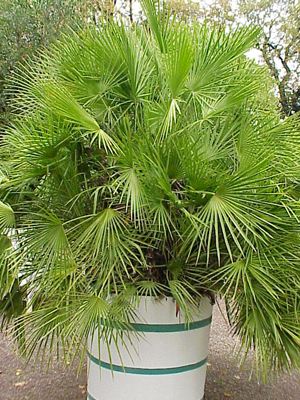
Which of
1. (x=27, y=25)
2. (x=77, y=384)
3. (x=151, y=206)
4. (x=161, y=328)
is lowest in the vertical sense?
(x=77, y=384)

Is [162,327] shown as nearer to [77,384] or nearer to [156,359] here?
[156,359]

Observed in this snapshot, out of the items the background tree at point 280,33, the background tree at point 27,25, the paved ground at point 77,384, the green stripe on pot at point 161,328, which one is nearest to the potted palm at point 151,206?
the green stripe on pot at point 161,328

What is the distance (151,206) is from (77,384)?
174cm

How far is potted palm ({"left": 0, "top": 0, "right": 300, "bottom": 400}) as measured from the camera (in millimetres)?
2061

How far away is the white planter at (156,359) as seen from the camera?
7.46 ft

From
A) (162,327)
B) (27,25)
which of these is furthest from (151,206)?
(27,25)

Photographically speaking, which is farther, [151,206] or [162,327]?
[162,327]

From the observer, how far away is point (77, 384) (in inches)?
128

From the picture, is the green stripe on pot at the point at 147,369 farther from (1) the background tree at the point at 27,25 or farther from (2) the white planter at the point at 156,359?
(1) the background tree at the point at 27,25

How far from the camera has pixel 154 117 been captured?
2.16 metres

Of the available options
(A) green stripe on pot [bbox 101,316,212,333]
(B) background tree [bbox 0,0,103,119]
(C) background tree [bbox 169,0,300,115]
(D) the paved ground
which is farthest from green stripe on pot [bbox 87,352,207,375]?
(C) background tree [bbox 169,0,300,115]

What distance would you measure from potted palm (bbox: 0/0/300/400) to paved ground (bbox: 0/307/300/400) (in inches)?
30.7

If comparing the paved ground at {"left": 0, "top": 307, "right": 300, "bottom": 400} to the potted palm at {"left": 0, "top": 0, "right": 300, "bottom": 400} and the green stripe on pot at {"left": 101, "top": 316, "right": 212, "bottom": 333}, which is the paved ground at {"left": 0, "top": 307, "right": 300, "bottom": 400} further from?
the green stripe on pot at {"left": 101, "top": 316, "right": 212, "bottom": 333}

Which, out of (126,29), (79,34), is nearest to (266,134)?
(126,29)
